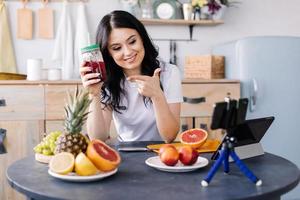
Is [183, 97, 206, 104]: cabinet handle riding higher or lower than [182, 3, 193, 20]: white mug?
lower

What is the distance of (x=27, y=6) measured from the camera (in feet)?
10.4

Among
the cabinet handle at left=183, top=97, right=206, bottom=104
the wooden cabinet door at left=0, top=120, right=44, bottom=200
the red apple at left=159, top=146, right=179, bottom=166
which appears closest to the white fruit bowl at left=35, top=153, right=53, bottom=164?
the red apple at left=159, top=146, right=179, bottom=166

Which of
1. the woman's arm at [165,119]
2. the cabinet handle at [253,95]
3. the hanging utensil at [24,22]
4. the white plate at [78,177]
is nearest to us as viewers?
the white plate at [78,177]

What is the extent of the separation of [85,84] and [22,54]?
1.88 metres

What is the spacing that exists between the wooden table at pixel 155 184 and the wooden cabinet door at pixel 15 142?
1434 mm

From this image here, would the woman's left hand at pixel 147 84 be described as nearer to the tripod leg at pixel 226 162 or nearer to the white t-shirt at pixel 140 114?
the white t-shirt at pixel 140 114

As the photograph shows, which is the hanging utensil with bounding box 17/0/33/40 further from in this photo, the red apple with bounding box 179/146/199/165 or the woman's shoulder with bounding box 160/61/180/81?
the red apple with bounding box 179/146/199/165

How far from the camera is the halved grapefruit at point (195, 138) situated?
60.2 inches

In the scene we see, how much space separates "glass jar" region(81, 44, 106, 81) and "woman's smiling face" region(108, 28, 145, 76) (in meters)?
0.36

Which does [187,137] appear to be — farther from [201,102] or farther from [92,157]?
[201,102]

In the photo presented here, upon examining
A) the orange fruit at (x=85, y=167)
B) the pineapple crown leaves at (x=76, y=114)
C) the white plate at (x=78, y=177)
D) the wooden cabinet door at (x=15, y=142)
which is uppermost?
the pineapple crown leaves at (x=76, y=114)

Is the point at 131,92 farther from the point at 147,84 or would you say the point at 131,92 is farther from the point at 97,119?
the point at 147,84

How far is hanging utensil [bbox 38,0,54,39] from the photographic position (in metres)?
3.19


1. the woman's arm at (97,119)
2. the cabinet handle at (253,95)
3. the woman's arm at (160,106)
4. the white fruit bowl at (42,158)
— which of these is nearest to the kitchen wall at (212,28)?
the cabinet handle at (253,95)
